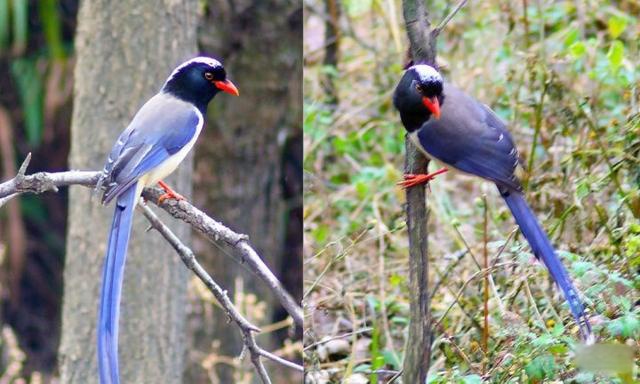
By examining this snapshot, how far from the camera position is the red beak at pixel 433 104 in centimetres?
169

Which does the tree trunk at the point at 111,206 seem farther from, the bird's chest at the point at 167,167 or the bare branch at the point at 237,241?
the bare branch at the point at 237,241

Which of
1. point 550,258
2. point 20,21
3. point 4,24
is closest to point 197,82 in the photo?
point 550,258

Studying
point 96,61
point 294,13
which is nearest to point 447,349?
point 96,61

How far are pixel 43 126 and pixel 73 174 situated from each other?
184 centimetres

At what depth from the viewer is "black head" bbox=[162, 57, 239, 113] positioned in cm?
219

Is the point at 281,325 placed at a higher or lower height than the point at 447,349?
higher

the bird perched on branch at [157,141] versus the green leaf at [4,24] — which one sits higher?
the green leaf at [4,24]

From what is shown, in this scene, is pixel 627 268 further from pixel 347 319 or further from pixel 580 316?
pixel 347 319

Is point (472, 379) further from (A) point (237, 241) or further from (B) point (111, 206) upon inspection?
(B) point (111, 206)

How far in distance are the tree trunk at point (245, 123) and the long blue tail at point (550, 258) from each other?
1252mm

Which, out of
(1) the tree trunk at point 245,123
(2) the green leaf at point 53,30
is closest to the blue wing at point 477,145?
(1) the tree trunk at point 245,123

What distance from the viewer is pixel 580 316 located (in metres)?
1.74

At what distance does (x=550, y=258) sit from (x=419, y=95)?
1.13 ft

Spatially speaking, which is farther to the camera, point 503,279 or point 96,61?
point 96,61
